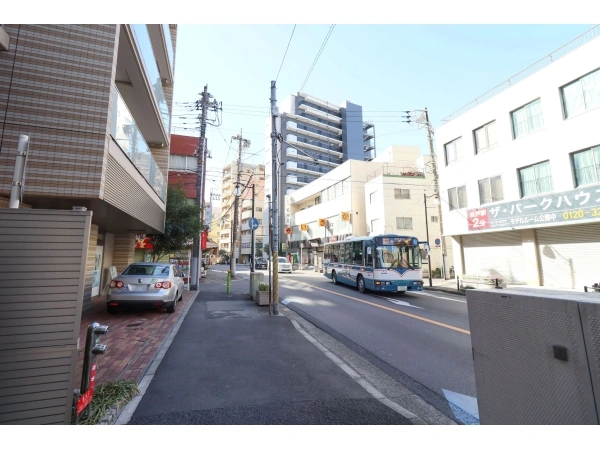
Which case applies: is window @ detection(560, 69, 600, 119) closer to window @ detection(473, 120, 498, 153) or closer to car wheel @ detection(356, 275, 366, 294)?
window @ detection(473, 120, 498, 153)

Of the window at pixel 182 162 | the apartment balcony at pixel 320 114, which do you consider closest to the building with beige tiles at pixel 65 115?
the window at pixel 182 162

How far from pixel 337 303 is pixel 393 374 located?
7.09 metres

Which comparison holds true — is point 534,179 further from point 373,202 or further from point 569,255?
point 373,202

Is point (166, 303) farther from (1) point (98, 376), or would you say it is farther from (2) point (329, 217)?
(2) point (329, 217)

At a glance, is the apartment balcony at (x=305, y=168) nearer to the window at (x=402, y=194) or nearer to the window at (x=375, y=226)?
the window at (x=375, y=226)

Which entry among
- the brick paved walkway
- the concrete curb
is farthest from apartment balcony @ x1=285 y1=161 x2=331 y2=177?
the concrete curb

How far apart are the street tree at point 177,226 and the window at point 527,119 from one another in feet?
57.1

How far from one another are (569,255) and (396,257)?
26.4 ft

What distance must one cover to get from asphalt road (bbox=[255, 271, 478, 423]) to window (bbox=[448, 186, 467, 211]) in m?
9.23

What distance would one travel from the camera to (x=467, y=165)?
61.8 feet

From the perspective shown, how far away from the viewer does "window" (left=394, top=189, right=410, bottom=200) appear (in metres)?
29.8

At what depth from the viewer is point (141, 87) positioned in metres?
8.92

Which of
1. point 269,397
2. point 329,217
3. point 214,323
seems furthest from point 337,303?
point 329,217

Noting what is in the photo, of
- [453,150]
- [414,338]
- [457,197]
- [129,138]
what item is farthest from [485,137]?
[129,138]
